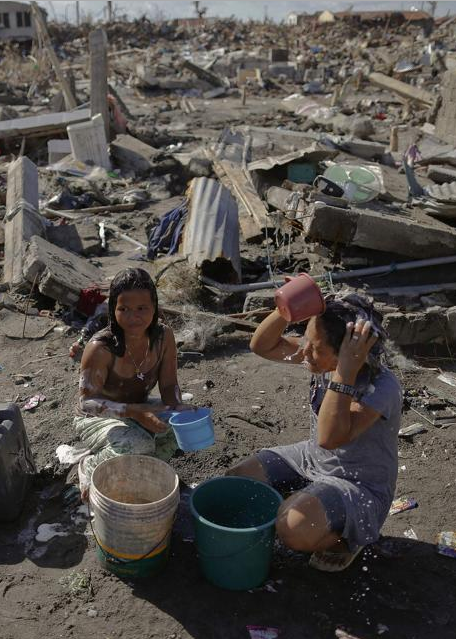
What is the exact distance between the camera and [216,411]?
15.7 feet

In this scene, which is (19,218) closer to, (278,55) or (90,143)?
(90,143)

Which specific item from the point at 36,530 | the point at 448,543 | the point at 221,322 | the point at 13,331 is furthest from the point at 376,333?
the point at 13,331

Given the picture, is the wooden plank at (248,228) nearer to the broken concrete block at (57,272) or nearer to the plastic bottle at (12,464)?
the broken concrete block at (57,272)

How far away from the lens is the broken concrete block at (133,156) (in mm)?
12336

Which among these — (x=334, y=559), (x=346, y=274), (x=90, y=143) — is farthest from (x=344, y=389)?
(x=90, y=143)

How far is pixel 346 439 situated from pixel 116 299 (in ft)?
4.33

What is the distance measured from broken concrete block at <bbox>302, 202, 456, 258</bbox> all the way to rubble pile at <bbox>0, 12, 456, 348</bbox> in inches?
0.6

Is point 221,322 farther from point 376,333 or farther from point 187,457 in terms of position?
point 376,333

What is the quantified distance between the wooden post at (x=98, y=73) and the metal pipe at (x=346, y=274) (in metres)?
8.27

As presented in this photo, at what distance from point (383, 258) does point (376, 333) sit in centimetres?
443

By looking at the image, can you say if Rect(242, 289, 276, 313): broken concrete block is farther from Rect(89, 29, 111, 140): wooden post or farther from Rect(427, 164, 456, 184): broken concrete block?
Rect(89, 29, 111, 140): wooden post

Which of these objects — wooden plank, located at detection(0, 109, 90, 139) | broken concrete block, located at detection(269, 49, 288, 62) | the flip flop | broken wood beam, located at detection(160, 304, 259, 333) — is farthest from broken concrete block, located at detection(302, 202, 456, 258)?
broken concrete block, located at detection(269, 49, 288, 62)

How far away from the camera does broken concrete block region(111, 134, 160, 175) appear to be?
40.5ft

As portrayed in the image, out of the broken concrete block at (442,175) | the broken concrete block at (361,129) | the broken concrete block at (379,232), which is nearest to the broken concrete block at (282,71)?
the broken concrete block at (361,129)
